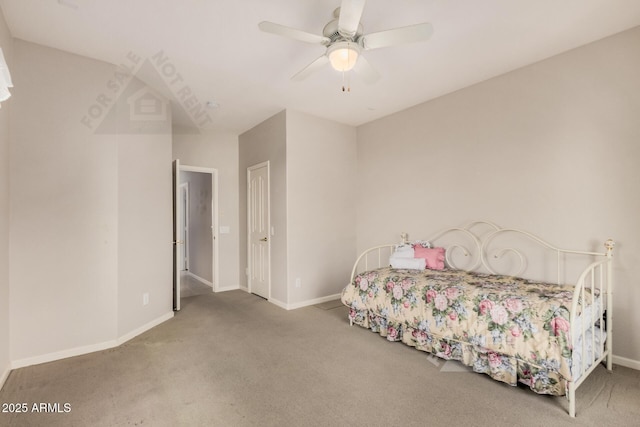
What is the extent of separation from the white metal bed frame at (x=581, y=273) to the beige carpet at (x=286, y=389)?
0.19m

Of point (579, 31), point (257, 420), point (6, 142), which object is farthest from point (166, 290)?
point (579, 31)

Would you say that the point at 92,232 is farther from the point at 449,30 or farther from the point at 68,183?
the point at 449,30

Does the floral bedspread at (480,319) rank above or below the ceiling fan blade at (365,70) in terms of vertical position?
below

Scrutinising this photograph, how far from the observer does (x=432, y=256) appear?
3.52 metres

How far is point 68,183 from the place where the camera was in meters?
2.69

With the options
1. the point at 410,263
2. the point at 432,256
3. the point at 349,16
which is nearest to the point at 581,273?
the point at 432,256

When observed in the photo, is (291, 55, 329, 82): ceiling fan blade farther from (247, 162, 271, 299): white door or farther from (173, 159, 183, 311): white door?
(173, 159, 183, 311): white door

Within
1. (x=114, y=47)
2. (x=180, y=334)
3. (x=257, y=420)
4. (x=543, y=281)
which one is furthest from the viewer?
(x=180, y=334)

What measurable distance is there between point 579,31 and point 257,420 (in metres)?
3.64

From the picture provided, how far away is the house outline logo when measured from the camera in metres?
3.18

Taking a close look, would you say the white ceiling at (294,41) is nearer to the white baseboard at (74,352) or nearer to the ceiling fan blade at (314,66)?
the ceiling fan blade at (314,66)

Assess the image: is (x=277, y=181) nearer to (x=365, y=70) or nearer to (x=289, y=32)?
(x=365, y=70)

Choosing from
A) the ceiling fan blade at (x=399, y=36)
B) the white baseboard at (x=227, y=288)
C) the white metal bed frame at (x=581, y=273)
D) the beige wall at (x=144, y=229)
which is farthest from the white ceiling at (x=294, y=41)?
the white baseboard at (x=227, y=288)

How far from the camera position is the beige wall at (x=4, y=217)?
7.50ft
